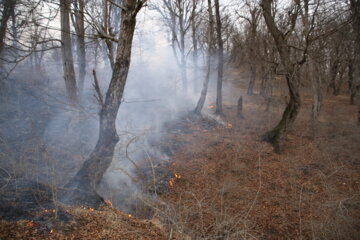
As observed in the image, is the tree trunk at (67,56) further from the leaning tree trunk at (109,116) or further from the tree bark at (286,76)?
the tree bark at (286,76)

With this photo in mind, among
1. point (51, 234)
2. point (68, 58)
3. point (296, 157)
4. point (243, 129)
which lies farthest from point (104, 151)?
point (243, 129)

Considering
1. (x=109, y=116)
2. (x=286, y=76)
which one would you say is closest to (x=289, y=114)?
(x=286, y=76)

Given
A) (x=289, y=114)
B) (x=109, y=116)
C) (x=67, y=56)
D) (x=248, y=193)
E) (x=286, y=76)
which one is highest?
(x=67, y=56)

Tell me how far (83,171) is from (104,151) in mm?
612

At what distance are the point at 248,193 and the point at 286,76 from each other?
450cm

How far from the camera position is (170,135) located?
10477 mm

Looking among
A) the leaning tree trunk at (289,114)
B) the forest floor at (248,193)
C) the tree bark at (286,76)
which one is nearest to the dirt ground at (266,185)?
the forest floor at (248,193)

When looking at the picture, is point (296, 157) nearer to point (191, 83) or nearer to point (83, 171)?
point (83, 171)

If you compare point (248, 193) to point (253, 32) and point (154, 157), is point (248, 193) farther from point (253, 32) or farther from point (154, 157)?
point (253, 32)

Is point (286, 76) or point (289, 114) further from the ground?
point (286, 76)

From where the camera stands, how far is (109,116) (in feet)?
16.5

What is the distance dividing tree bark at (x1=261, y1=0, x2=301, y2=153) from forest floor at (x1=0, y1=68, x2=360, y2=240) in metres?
0.59

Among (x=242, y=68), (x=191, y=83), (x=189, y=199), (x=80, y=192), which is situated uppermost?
(x=242, y=68)

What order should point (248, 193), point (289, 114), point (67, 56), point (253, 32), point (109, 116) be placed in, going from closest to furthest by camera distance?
point (109, 116)
point (248, 193)
point (67, 56)
point (289, 114)
point (253, 32)
